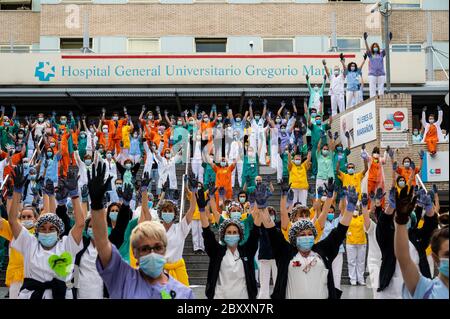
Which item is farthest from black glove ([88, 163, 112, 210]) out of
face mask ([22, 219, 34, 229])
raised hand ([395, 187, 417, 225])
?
face mask ([22, 219, 34, 229])

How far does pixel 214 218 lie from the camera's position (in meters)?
11.6

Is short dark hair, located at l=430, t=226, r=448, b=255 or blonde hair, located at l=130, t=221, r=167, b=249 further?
short dark hair, located at l=430, t=226, r=448, b=255

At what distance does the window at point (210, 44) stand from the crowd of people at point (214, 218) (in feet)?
35.2

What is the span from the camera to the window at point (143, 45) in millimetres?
32344

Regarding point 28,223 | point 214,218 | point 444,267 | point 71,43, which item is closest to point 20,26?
point 71,43

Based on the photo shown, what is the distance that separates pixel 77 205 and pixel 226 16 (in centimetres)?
2659

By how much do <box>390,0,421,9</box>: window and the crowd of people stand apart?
12.0 meters

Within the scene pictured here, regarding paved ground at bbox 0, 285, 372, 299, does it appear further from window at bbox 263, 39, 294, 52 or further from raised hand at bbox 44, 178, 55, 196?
window at bbox 263, 39, 294, 52

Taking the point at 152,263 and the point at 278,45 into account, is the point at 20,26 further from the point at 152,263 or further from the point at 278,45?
the point at 152,263

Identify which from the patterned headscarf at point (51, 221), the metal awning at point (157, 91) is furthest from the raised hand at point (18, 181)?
the metal awning at point (157, 91)

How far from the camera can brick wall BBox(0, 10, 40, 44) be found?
32906mm

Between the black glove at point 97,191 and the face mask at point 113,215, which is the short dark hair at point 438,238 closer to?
the black glove at point 97,191

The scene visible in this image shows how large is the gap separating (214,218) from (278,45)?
71.5 feet

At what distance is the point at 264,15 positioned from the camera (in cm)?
3231
